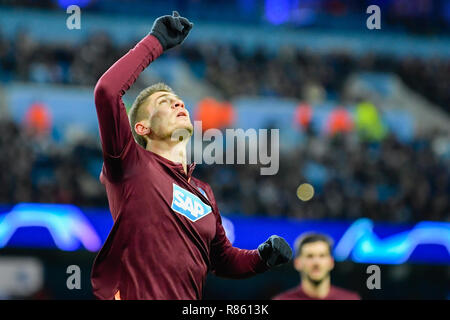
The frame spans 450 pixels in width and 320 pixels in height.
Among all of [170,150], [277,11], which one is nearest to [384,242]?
[170,150]

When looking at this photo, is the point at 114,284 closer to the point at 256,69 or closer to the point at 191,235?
the point at 191,235

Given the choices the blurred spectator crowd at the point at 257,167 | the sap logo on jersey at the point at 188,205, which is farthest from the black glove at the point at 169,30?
the blurred spectator crowd at the point at 257,167

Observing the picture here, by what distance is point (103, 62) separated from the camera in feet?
51.9

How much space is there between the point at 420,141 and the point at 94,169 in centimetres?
744

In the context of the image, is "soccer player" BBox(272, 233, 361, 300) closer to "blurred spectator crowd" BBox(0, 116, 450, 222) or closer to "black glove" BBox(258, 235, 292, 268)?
"black glove" BBox(258, 235, 292, 268)

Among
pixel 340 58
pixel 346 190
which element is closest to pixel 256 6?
pixel 340 58

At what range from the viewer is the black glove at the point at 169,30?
12.6ft

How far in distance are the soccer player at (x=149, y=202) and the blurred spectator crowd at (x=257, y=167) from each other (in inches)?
310

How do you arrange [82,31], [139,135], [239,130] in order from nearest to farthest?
[139,135] → [239,130] → [82,31]

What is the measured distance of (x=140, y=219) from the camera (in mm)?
3670

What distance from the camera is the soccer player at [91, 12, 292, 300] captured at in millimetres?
3594

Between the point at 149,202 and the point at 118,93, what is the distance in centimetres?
58

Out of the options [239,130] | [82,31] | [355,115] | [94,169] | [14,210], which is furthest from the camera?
[82,31]

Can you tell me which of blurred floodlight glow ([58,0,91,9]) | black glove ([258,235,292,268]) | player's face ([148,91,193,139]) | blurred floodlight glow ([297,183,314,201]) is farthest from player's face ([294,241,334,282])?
blurred floodlight glow ([58,0,91,9])
